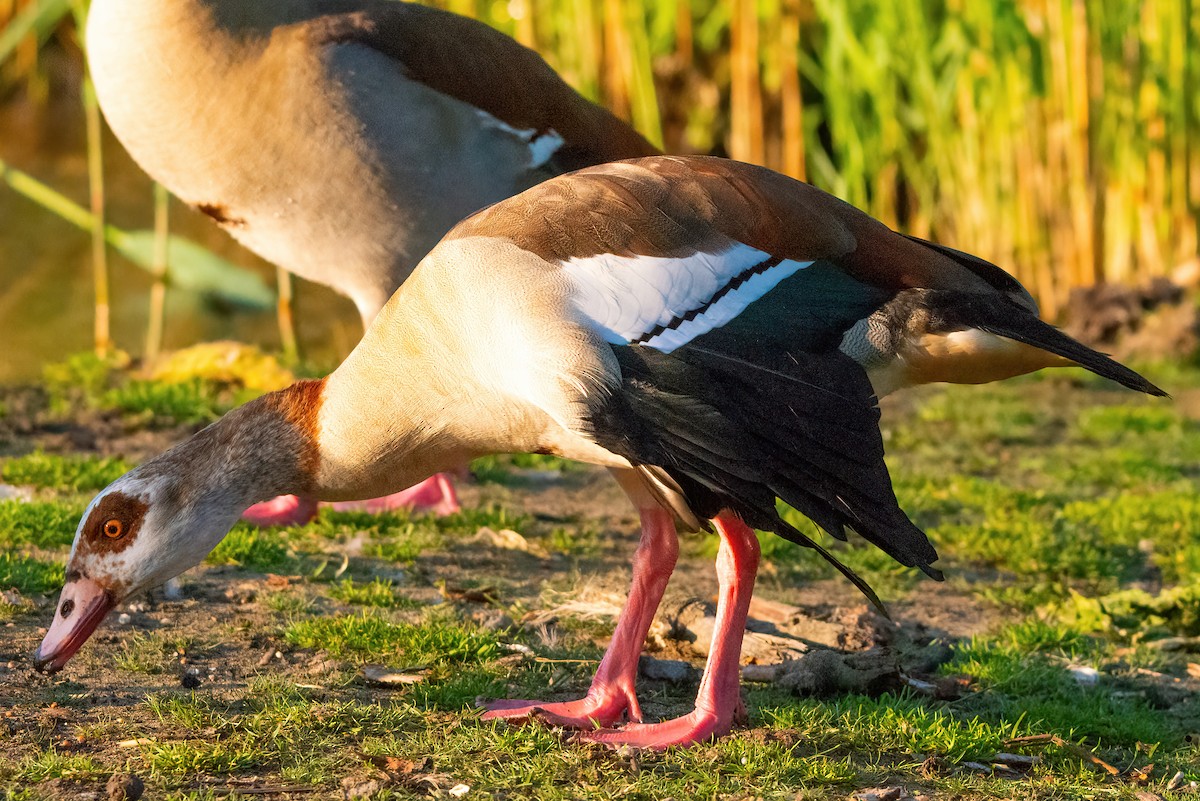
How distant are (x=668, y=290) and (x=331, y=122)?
2172mm

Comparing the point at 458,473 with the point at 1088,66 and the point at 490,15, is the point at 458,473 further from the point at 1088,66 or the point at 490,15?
the point at 1088,66

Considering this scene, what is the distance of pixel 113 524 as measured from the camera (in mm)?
3715

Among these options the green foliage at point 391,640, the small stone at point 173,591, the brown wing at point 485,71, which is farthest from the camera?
the brown wing at point 485,71

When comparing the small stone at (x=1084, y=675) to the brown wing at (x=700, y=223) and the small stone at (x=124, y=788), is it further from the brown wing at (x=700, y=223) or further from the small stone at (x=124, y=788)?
the small stone at (x=124, y=788)

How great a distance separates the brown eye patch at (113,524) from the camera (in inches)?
146

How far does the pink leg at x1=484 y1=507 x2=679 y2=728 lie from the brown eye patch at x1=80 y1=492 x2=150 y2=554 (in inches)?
41.8

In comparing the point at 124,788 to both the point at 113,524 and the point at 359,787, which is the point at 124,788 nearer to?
the point at 359,787

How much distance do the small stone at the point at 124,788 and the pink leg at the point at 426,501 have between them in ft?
8.57

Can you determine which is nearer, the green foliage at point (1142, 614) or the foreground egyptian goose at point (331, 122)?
the green foliage at point (1142, 614)

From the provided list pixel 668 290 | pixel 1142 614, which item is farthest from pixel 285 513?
pixel 1142 614

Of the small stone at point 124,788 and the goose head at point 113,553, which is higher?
the goose head at point 113,553

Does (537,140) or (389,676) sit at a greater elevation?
(537,140)

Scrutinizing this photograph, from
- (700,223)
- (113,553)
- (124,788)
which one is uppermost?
(700,223)

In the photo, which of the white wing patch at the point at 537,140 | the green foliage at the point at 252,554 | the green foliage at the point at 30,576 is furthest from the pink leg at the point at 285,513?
the white wing patch at the point at 537,140
